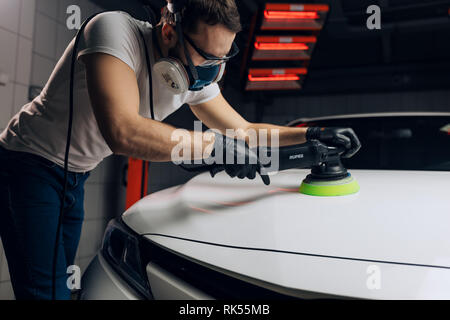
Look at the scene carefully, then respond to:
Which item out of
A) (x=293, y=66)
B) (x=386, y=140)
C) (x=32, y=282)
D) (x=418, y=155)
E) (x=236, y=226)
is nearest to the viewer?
(x=236, y=226)

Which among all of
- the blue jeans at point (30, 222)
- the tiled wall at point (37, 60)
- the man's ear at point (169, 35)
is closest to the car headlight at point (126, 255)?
the blue jeans at point (30, 222)

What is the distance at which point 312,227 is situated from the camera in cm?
64

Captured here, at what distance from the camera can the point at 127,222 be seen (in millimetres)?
873

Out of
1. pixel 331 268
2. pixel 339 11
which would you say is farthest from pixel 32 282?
pixel 339 11

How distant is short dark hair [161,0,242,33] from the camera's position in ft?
2.76

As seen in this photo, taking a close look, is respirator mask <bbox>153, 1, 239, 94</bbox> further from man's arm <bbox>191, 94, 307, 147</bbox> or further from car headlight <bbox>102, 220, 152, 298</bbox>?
car headlight <bbox>102, 220, 152, 298</bbox>

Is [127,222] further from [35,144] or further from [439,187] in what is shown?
[439,187]

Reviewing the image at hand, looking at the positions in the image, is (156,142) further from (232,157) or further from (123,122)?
(232,157)

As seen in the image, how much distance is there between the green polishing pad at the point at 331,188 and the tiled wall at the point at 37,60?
1.77 meters

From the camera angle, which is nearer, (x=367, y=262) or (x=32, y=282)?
(x=367, y=262)

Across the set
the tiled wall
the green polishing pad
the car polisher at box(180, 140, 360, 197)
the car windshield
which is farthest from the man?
the tiled wall

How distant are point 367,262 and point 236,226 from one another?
275mm

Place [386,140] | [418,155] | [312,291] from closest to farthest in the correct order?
1. [312,291]
2. [418,155]
3. [386,140]

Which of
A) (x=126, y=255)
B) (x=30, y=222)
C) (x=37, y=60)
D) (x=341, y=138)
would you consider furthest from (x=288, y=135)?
(x=37, y=60)
